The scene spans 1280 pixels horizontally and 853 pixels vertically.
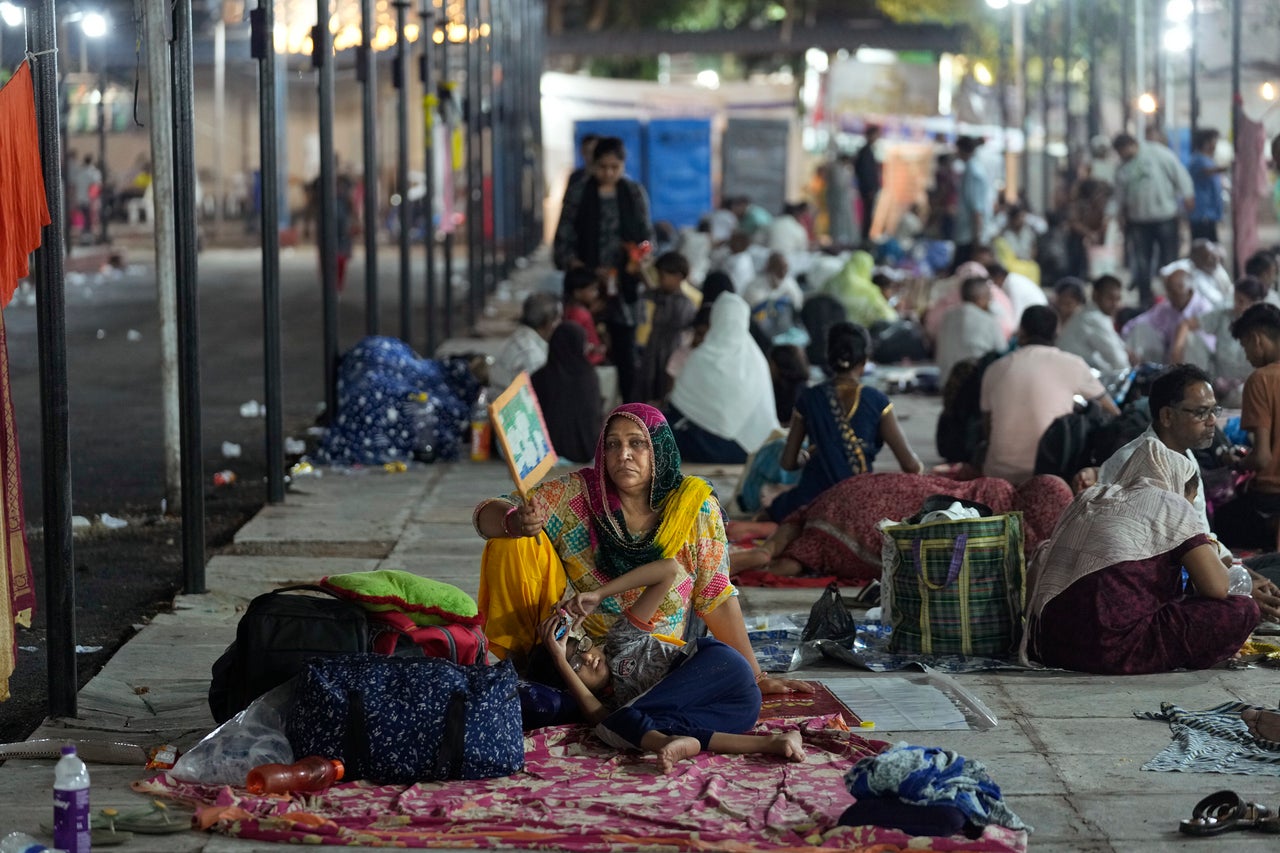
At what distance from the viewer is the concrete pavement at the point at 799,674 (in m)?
5.10

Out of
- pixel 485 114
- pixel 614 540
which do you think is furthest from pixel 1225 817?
pixel 485 114

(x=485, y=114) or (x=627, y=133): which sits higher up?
(x=485, y=114)

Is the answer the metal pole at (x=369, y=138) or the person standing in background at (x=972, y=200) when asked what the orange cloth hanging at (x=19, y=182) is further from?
the person standing in background at (x=972, y=200)

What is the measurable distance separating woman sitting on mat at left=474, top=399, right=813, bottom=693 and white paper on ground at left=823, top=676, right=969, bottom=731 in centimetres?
44

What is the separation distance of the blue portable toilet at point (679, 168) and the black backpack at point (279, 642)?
29730 mm

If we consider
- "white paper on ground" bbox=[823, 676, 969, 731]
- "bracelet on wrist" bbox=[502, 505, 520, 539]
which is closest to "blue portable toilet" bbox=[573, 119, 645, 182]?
"white paper on ground" bbox=[823, 676, 969, 731]

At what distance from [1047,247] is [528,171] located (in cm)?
1788

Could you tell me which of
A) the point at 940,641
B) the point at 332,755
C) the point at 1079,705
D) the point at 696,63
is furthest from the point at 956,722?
the point at 696,63

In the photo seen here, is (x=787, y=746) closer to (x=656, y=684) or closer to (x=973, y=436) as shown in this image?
(x=656, y=684)

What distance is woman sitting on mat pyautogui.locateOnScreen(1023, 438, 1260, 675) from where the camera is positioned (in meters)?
6.56

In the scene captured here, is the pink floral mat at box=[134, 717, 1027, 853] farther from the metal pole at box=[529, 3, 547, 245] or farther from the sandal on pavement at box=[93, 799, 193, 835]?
the metal pole at box=[529, 3, 547, 245]

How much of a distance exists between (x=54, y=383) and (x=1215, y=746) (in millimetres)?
3836

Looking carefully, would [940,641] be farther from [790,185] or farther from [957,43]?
[957,43]

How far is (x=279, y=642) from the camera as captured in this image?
18.2 feet
